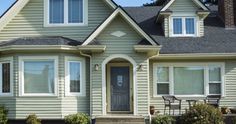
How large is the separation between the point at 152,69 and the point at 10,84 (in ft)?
22.0

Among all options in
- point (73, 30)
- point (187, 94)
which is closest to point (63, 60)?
point (73, 30)

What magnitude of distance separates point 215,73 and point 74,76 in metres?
6.94

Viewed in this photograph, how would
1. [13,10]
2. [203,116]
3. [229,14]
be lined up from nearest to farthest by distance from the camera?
[203,116] → [13,10] → [229,14]

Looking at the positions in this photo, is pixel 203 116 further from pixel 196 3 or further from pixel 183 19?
pixel 196 3

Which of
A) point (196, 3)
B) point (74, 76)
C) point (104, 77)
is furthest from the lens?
point (196, 3)

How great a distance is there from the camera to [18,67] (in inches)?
770

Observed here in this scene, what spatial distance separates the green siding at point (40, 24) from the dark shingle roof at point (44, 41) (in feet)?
1.49

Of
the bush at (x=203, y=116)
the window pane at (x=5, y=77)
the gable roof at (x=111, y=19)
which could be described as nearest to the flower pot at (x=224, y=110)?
the bush at (x=203, y=116)

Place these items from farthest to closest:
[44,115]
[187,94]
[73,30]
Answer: [187,94], [73,30], [44,115]

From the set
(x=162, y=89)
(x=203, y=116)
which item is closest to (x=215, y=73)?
(x=162, y=89)

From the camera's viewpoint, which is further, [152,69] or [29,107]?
[152,69]

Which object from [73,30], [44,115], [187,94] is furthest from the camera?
[187,94]

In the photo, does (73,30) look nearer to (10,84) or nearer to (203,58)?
(10,84)

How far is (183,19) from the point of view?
76.1ft
